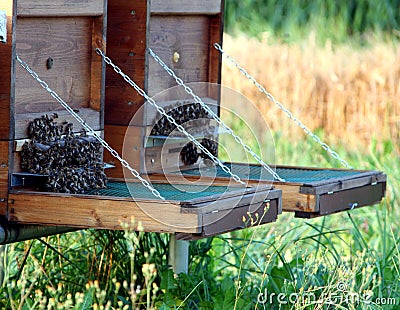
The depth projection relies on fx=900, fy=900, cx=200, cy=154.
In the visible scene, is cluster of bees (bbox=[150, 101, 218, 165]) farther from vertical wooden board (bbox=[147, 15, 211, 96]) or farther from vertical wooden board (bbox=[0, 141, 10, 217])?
vertical wooden board (bbox=[0, 141, 10, 217])

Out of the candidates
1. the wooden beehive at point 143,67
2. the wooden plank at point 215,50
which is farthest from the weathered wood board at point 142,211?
the wooden plank at point 215,50

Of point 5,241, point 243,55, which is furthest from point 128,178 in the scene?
point 243,55

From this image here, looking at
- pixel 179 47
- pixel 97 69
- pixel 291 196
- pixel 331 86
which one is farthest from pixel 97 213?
pixel 331 86

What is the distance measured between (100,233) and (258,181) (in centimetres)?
108

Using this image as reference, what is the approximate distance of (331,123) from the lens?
9.56m

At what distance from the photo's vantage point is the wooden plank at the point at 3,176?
365 cm

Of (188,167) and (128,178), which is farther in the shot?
(188,167)

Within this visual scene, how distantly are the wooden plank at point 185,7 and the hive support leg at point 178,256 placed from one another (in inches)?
46.4

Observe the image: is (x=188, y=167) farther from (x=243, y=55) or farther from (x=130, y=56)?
(x=243, y=55)

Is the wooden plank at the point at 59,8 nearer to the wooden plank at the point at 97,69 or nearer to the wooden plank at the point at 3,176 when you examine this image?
the wooden plank at the point at 97,69

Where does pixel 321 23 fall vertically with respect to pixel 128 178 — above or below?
above

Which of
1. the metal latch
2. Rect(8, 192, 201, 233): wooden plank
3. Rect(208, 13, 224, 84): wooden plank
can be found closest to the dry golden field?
Rect(208, 13, 224, 84): wooden plank

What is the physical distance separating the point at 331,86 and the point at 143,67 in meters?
5.39

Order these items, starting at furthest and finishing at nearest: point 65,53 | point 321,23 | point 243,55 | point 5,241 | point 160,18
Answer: point 321,23 → point 243,55 → point 160,18 → point 65,53 → point 5,241
